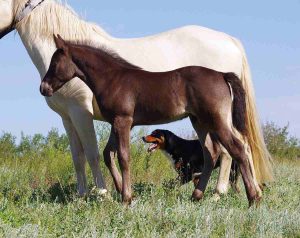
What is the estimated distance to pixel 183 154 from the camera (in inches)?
452

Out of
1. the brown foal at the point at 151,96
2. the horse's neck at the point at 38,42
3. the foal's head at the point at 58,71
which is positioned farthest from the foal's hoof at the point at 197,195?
the horse's neck at the point at 38,42

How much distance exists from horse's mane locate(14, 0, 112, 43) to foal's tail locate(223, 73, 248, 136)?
2.22 m

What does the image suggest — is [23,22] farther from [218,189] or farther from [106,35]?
[218,189]

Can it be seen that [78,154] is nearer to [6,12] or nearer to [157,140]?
[6,12]

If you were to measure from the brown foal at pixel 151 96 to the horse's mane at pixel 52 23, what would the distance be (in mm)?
1041

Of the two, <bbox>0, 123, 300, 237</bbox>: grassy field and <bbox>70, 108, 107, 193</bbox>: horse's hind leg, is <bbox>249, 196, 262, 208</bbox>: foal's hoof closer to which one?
<bbox>0, 123, 300, 237</bbox>: grassy field

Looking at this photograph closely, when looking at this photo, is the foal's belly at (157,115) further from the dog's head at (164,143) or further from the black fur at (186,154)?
the dog's head at (164,143)

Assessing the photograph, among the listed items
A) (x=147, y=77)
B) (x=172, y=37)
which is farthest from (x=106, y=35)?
(x=147, y=77)

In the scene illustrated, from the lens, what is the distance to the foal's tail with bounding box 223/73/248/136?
8.42 meters

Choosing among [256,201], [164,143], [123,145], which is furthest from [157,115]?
[164,143]

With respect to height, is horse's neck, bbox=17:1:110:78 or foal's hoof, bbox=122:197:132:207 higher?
horse's neck, bbox=17:1:110:78

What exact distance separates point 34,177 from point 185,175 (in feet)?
9.57

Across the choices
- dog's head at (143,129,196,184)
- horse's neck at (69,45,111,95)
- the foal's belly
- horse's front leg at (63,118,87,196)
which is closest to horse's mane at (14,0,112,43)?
horse's neck at (69,45,111,95)

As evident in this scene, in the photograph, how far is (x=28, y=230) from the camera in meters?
5.70
